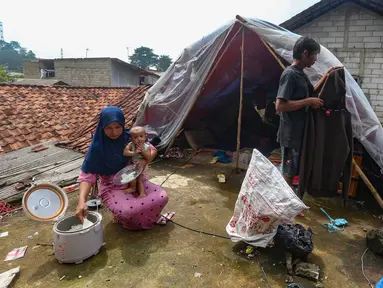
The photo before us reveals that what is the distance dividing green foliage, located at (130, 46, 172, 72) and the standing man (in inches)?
1551

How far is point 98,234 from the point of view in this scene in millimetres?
2242

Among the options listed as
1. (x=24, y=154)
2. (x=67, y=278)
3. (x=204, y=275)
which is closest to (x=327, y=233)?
(x=204, y=275)

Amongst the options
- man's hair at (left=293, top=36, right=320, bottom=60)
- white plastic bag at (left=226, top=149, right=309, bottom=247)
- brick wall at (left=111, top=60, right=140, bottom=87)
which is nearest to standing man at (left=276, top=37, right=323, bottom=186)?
man's hair at (left=293, top=36, right=320, bottom=60)

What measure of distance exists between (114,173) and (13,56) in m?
60.6

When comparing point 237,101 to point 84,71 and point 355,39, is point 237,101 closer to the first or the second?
point 355,39

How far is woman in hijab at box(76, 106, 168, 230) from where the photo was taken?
247 cm

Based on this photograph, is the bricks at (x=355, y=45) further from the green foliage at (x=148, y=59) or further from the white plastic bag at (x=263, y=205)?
the green foliage at (x=148, y=59)

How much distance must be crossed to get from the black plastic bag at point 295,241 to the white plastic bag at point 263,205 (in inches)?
3.8

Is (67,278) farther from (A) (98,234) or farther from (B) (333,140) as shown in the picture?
(B) (333,140)

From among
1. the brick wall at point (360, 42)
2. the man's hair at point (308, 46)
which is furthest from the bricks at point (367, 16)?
the man's hair at point (308, 46)

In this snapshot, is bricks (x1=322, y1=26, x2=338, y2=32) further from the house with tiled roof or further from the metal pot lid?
the metal pot lid

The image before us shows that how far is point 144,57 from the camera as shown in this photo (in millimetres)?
40875

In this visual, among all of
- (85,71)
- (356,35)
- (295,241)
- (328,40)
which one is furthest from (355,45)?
(85,71)

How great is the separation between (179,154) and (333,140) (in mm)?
3386
